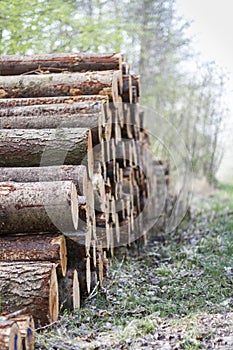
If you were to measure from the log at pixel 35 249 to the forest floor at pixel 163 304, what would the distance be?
47 centimetres

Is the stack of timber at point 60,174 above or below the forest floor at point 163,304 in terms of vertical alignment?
above

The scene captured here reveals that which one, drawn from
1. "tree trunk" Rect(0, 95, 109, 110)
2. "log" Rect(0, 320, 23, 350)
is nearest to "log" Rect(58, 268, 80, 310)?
"log" Rect(0, 320, 23, 350)

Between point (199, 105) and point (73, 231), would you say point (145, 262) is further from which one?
point (199, 105)

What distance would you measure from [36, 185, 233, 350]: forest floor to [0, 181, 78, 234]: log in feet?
2.44

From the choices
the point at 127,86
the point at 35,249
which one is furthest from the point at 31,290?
the point at 127,86

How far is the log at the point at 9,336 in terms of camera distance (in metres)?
2.63

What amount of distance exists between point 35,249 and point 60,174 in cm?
73

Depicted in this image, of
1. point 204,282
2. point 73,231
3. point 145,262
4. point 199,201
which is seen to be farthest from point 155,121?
point 73,231

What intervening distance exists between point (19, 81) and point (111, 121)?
Result: 3.88 ft

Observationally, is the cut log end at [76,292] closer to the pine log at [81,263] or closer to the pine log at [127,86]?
the pine log at [81,263]

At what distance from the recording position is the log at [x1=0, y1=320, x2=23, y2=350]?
8.63ft

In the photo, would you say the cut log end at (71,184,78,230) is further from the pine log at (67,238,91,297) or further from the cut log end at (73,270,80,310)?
the cut log end at (73,270,80,310)

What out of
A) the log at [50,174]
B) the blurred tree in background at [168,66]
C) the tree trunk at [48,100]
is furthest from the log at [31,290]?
the blurred tree in background at [168,66]

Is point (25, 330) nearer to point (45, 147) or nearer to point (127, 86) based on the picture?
point (45, 147)
